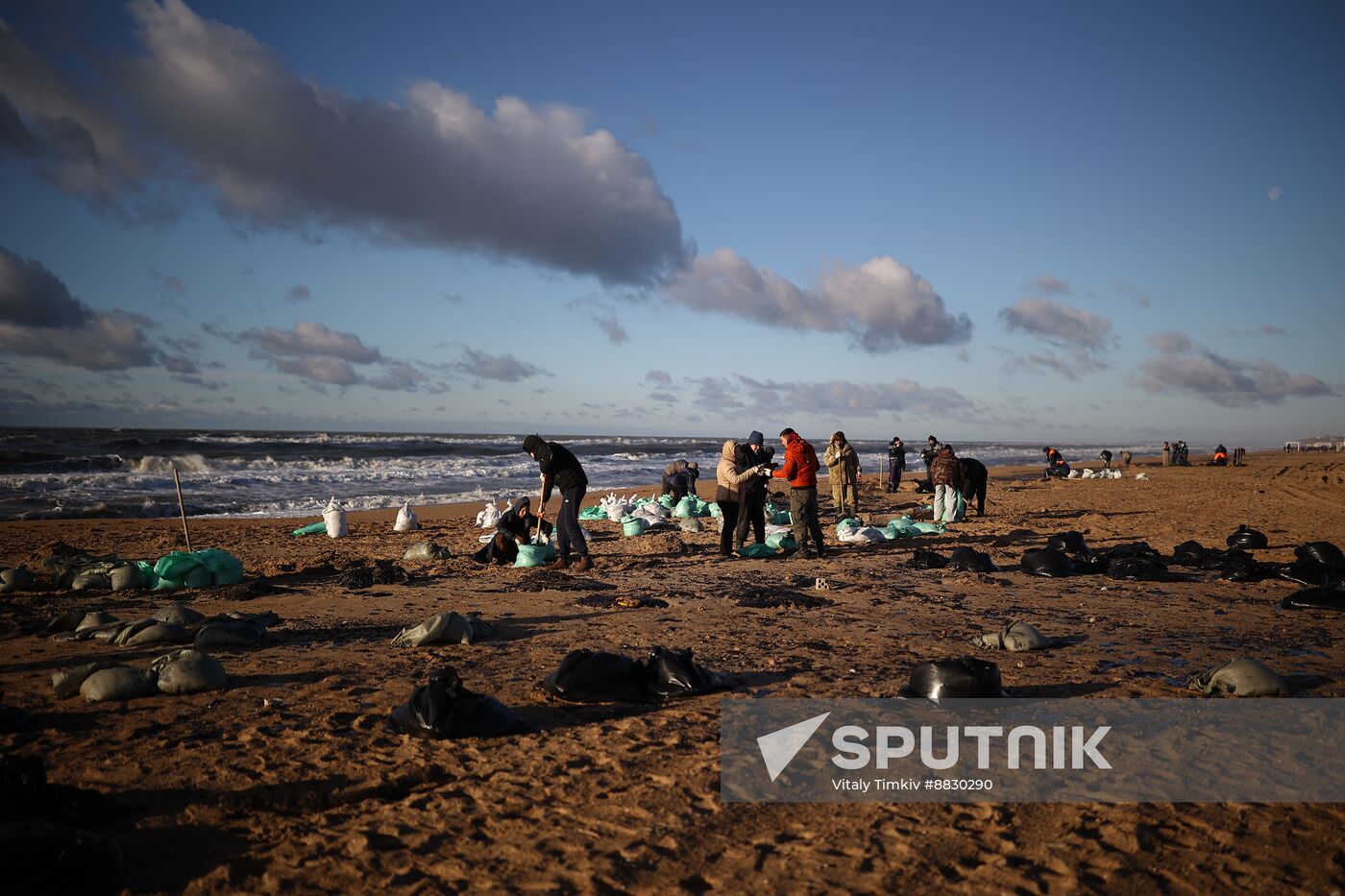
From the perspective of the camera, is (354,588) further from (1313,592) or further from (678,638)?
(1313,592)

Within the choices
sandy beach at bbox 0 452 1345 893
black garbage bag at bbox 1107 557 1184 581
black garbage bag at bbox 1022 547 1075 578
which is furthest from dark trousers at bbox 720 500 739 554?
black garbage bag at bbox 1107 557 1184 581

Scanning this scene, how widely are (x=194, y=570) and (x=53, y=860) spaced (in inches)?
278

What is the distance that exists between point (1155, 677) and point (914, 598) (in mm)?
2926

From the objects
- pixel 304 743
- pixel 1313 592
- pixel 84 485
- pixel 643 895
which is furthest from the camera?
pixel 84 485

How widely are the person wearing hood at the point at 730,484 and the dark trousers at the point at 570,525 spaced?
86.2 inches

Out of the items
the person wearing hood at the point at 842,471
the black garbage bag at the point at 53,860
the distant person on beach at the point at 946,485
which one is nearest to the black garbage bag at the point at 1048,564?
the distant person on beach at the point at 946,485

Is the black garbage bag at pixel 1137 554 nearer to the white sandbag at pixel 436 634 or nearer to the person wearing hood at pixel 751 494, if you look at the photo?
the person wearing hood at pixel 751 494

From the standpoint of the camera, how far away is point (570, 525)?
9.30m

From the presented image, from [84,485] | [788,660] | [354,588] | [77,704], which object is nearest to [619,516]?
[354,588]

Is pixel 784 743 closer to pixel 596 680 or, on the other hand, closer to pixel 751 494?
pixel 596 680

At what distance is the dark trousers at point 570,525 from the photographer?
905cm

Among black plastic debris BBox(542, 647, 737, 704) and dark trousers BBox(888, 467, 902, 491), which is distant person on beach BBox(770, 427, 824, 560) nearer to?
black plastic debris BBox(542, 647, 737, 704)

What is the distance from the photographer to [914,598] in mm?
7883

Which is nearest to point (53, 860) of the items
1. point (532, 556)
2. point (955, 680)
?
point (955, 680)
